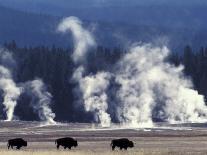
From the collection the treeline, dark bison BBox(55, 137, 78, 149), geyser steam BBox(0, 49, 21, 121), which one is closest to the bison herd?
dark bison BBox(55, 137, 78, 149)

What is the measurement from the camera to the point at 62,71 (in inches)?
6068

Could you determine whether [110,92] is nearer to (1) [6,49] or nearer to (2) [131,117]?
(2) [131,117]

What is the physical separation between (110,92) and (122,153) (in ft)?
317

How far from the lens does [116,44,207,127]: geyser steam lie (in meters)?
135

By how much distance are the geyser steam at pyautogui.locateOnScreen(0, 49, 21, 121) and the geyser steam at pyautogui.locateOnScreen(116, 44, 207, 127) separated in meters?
17.1

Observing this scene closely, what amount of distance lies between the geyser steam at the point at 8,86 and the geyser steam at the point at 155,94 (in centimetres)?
1714

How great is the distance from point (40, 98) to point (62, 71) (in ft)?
35.3

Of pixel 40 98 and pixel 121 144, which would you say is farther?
pixel 40 98

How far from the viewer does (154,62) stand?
157 m

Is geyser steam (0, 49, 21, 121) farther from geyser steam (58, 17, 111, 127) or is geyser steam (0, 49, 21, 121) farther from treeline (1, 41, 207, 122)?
geyser steam (58, 17, 111, 127)

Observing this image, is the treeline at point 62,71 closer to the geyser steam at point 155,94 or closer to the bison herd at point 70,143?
the geyser steam at point 155,94

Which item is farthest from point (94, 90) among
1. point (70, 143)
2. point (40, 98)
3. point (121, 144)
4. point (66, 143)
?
point (121, 144)

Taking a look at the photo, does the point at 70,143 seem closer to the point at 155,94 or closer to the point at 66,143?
the point at 66,143

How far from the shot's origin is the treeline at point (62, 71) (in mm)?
143250
